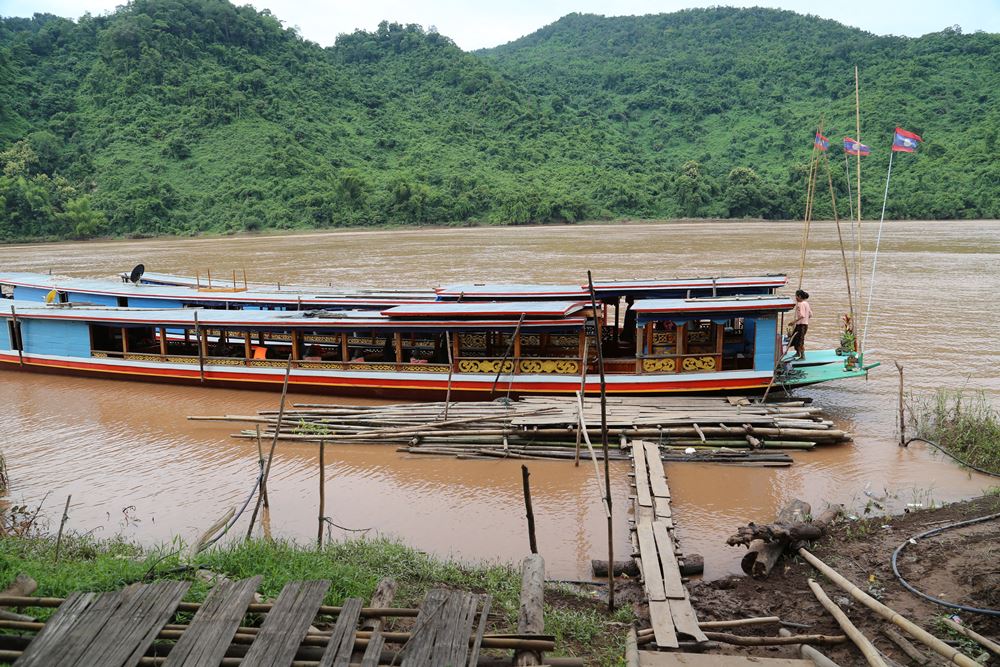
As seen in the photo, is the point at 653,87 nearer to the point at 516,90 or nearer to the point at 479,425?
the point at 516,90

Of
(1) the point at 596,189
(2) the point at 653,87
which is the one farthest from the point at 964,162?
(2) the point at 653,87

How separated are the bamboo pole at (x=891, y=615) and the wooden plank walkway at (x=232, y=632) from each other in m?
2.44

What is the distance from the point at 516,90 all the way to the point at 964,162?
3815 centimetres

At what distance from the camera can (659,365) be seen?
462 inches

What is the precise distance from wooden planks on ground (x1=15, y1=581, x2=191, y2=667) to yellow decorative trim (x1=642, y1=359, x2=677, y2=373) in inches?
330

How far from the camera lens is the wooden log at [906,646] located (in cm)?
468

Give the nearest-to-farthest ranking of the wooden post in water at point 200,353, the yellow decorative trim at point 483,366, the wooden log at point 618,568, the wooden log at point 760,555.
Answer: the wooden log at point 760,555 < the wooden log at point 618,568 < the yellow decorative trim at point 483,366 < the wooden post in water at point 200,353

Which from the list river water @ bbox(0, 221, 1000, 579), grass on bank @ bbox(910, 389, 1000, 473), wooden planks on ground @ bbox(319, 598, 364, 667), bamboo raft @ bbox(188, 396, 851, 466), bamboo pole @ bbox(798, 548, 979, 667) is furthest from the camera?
bamboo raft @ bbox(188, 396, 851, 466)

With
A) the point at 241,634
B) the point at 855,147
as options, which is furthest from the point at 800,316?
the point at 241,634

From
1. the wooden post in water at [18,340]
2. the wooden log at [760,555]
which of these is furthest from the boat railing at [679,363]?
the wooden post in water at [18,340]

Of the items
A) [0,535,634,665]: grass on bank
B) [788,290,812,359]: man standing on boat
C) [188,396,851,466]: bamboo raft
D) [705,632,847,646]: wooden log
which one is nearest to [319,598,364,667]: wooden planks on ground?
[0,535,634,665]: grass on bank

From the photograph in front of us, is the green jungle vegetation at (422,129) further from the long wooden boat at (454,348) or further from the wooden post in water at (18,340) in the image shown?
the long wooden boat at (454,348)

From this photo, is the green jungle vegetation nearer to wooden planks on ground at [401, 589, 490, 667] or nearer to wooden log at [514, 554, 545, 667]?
wooden log at [514, 554, 545, 667]

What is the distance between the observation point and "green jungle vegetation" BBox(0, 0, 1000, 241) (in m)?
49.3
